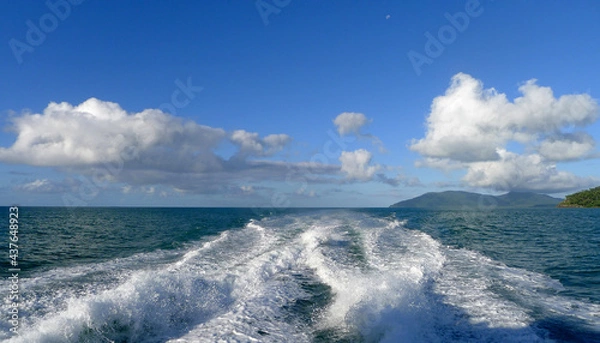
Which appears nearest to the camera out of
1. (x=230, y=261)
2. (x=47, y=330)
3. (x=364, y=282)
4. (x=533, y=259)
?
(x=47, y=330)

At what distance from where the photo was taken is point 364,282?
13.4m

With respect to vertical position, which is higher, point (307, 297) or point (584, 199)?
point (584, 199)

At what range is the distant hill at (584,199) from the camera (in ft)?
566

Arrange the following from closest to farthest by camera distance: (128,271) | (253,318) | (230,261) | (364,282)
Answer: (253,318), (364,282), (128,271), (230,261)

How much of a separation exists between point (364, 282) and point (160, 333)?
749 centimetres

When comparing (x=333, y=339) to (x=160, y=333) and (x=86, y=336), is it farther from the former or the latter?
(x=86, y=336)

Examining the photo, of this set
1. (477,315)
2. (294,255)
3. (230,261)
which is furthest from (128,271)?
(477,315)

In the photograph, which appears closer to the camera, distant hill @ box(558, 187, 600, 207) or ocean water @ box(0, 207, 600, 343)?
ocean water @ box(0, 207, 600, 343)

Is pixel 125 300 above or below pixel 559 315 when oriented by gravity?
above

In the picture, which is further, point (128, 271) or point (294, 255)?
point (294, 255)

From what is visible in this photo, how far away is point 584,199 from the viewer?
178750 mm

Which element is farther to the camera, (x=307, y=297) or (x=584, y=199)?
(x=584, y=199)

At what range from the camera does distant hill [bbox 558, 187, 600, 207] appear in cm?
17238

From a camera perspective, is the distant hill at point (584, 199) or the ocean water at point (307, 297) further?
the distant hill at point (584, 199)
